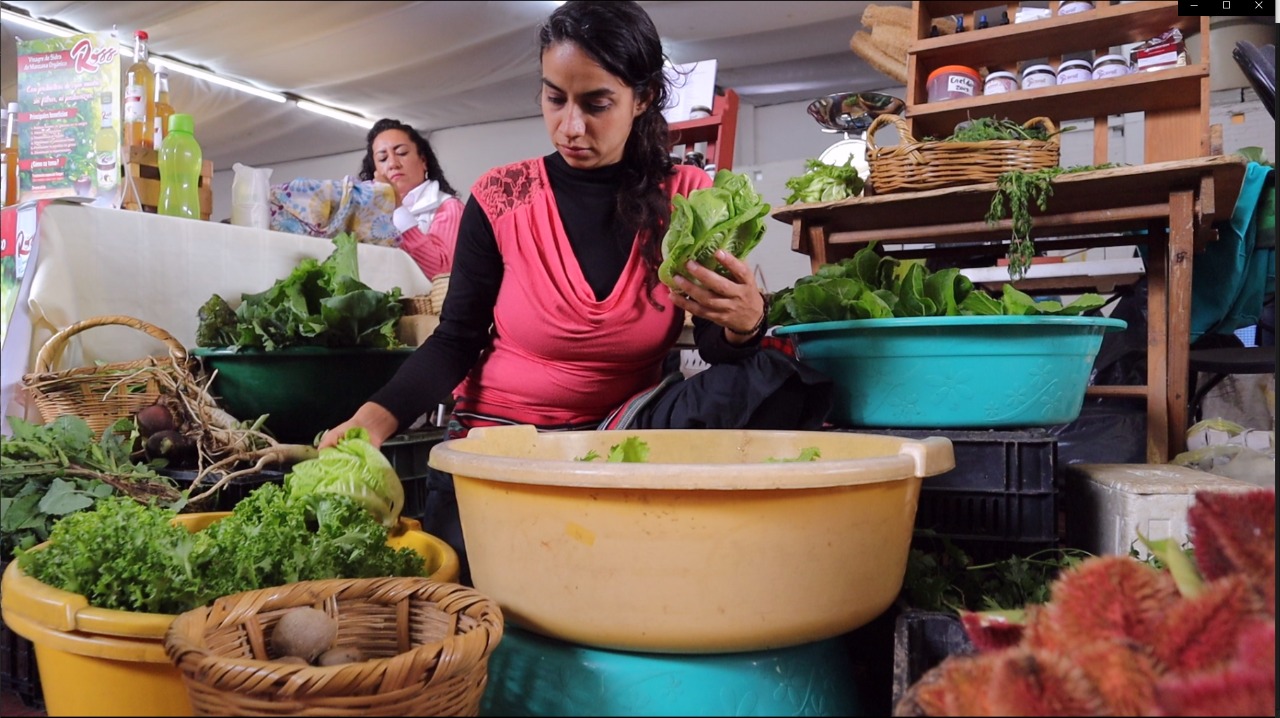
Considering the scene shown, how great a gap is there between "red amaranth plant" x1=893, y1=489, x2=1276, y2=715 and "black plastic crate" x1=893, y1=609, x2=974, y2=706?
0.76 feet

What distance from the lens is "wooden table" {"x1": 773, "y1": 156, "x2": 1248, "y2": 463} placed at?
200cm

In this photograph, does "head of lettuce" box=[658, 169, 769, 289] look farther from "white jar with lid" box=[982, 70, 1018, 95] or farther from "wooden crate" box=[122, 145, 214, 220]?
"white jar with lid" box=[982, 70, 1018, 95]

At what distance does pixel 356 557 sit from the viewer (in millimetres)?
1128

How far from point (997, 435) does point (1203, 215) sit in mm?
1056

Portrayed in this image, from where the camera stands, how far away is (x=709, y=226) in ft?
4.27

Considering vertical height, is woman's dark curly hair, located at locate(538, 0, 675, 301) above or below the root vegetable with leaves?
above

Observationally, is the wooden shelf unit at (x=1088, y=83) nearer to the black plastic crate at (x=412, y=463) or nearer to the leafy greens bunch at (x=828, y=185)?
the leafy greens bunch at (x=828, y=185)

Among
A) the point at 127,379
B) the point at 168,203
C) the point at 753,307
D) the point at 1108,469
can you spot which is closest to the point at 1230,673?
the point at 753,307

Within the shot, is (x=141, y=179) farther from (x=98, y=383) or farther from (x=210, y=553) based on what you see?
(x=210, y=553)

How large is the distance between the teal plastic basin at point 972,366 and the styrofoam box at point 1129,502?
0.50 ft

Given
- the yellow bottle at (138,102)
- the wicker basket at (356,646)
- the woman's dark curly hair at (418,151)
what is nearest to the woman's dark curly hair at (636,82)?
the wicker basket at (356,646)

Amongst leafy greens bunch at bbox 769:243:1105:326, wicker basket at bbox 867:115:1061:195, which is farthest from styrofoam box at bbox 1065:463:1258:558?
wicker basket at bbox 867:115:1061:195

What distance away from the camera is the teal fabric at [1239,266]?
A: 102 inches

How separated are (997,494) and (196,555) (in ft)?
4.27
